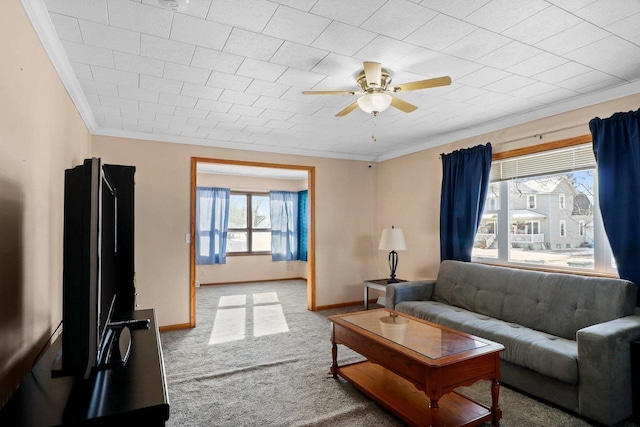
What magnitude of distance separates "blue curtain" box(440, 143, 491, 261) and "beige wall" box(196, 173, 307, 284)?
15.1ft

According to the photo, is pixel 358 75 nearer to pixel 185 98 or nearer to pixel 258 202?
pixel 185 98

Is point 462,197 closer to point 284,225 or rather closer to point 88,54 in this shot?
point 88,54

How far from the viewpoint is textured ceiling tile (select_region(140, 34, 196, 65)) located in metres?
2.12

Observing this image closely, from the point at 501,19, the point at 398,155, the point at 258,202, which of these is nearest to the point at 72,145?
the point at 501,19

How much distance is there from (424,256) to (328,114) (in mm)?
2393

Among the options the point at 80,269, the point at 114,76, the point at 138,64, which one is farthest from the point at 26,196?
the point at 114,76

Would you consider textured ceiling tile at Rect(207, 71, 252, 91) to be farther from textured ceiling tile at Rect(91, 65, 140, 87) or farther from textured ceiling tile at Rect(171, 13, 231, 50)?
textured ceiling tile at Rect(91, 65, 140, 87)

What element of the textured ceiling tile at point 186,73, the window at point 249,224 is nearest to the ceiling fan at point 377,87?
the textured ceiling tile at point 186,73

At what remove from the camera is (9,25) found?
1.48 metres

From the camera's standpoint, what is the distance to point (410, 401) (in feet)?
7.83

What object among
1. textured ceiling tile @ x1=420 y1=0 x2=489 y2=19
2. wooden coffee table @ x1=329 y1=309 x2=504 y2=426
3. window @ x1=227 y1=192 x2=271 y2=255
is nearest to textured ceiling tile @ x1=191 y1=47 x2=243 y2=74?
textured ceiling tile @ x1=420 y1=0 x2=489 y2=19

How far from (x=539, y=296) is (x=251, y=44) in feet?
9.94

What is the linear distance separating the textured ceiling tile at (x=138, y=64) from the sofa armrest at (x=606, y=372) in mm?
3372

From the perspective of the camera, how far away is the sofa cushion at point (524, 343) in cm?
231
